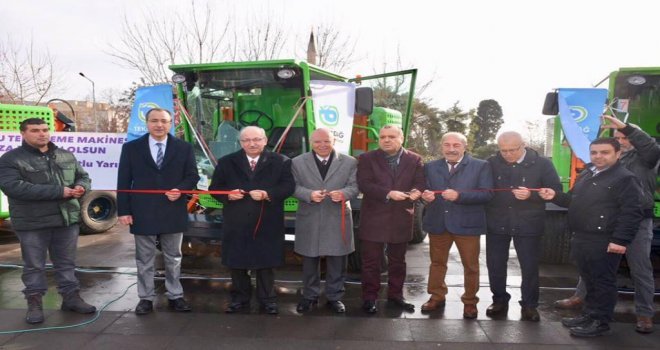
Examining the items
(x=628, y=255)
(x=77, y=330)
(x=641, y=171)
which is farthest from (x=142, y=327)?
(x=641, y=171)

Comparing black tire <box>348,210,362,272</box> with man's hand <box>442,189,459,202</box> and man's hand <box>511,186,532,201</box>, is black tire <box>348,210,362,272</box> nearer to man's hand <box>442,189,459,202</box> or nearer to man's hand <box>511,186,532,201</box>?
man's hand <box>442,189,459,202</box>

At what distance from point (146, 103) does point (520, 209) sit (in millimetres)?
4426

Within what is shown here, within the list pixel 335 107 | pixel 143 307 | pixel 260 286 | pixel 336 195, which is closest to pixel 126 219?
pixel 143 307

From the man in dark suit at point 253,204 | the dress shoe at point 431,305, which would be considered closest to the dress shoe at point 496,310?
the dress shoe at point 431,305

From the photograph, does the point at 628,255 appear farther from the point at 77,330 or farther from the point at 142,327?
the point at 77,330

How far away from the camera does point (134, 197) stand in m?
4.36

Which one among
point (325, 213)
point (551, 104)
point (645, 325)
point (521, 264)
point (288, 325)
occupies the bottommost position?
point (288, 325)

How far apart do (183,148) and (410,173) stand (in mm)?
2124

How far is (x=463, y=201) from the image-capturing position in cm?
426

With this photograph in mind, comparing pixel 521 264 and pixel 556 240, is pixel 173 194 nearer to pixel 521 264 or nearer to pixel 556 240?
pixel 521 264

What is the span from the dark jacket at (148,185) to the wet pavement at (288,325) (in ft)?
2.79

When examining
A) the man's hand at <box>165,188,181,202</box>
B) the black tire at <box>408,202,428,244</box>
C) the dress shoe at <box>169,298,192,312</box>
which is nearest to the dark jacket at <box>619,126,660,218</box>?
the black tire at <box>408,202,428,244</box>

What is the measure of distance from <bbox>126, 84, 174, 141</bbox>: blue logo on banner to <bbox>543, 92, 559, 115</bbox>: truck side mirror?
4.74 m

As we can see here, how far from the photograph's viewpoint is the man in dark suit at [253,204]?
4.41 m
